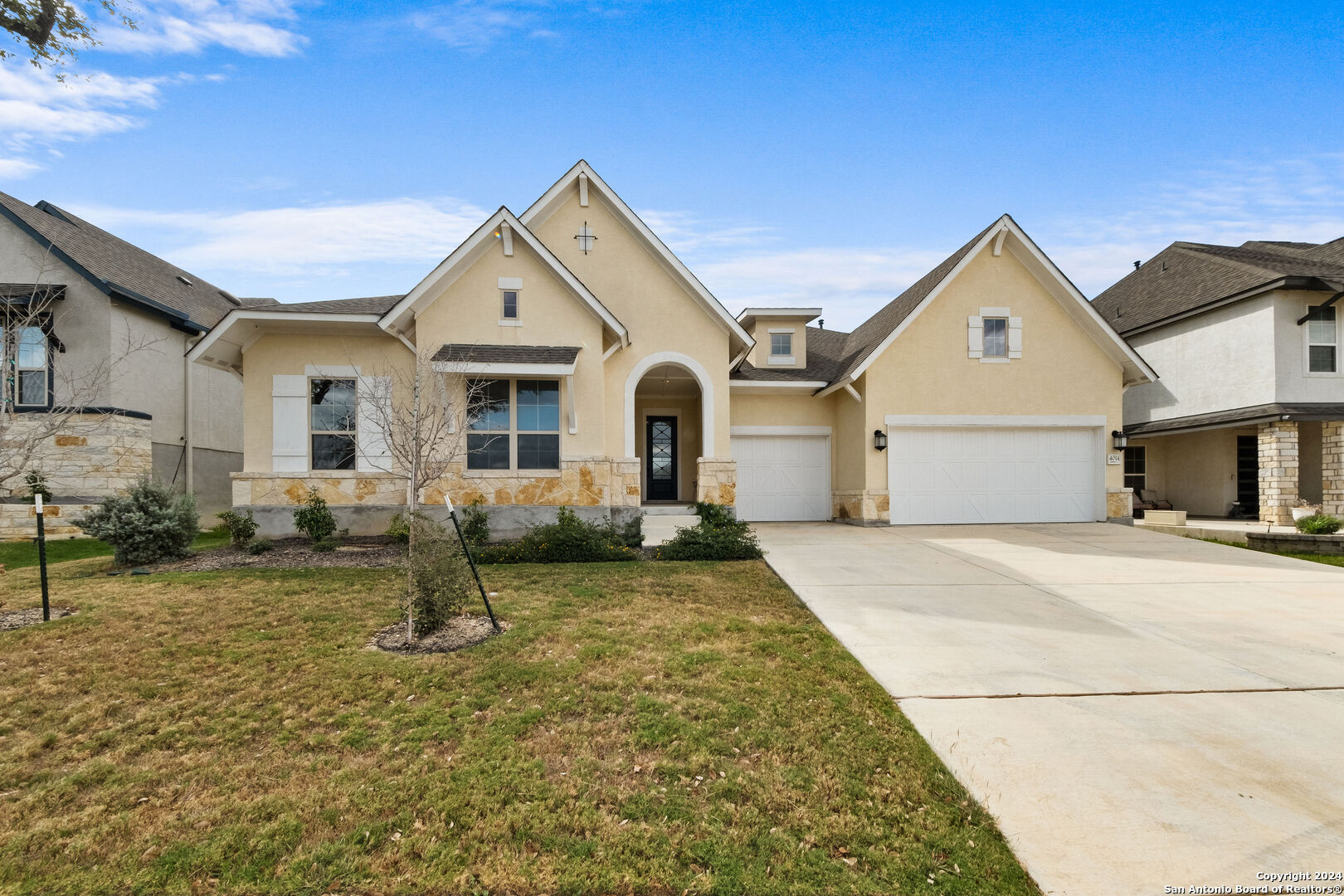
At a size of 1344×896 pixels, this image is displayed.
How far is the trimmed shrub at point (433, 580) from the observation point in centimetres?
623

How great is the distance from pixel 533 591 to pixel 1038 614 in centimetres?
592

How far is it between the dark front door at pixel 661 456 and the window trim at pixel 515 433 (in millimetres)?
6802

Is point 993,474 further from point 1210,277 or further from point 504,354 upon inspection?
point 504,354

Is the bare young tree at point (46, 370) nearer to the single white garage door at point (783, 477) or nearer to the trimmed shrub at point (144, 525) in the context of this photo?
the trimmed shrub at point (144, 525)

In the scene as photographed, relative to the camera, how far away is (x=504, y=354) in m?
11.9

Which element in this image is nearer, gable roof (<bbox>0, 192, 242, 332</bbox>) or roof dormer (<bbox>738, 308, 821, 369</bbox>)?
gable roof (<bbox>0, 192, 242, 332</bbox>)

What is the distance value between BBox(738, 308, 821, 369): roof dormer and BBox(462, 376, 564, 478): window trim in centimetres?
705

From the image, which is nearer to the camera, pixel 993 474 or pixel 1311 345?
pixel 993 474

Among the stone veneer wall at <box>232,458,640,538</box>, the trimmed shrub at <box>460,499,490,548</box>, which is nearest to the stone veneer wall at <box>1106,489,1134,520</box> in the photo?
the stone veneer wall at <box>232,458,640,538</box>

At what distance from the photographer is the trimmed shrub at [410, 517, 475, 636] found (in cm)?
623

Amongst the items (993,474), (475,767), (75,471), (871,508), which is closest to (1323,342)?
(993,474)

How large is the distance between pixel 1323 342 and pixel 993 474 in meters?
9.06

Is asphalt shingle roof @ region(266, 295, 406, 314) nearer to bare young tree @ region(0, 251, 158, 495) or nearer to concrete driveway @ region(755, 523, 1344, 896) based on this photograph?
bare young tree @ region(0, 251, 158, 495)

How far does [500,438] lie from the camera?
12461 millimetres
